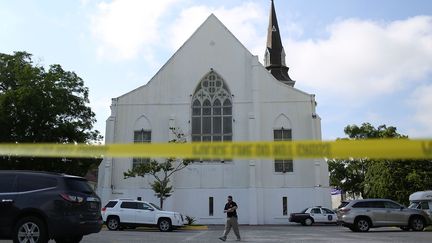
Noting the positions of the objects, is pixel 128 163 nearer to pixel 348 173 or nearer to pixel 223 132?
pixel 223 132

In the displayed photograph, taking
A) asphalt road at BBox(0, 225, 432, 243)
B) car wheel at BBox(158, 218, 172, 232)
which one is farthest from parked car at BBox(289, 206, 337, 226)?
car wheel at BBox(158, 218, 172, 232)

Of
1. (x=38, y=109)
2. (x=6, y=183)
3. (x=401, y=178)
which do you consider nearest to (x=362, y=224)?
(x=6, y=183)

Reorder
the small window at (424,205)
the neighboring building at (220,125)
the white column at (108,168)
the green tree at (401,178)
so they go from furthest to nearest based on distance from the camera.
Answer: the green tree at (401,178), the white column at (108,168), the neighboring building at (220,125), the small window at (424,205)

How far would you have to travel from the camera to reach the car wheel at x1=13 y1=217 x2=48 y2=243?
9.13 meters

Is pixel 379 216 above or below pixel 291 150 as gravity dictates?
below

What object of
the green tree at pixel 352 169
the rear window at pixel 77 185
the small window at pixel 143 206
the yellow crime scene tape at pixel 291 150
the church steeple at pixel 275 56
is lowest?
the small window at pixel 143 206

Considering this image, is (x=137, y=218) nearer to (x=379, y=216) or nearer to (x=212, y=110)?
(x=379, y=216)

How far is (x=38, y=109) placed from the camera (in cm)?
3045

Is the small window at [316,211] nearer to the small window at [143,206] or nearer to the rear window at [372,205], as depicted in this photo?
the rear window at [372,205]

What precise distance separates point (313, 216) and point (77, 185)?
22.4m

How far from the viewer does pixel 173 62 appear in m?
34.9

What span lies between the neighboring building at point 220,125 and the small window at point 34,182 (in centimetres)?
2277

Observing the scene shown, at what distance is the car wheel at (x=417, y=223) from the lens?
64.4 ft

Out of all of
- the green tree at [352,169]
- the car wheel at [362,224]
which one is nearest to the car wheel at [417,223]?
the car wheel at [362,224]
